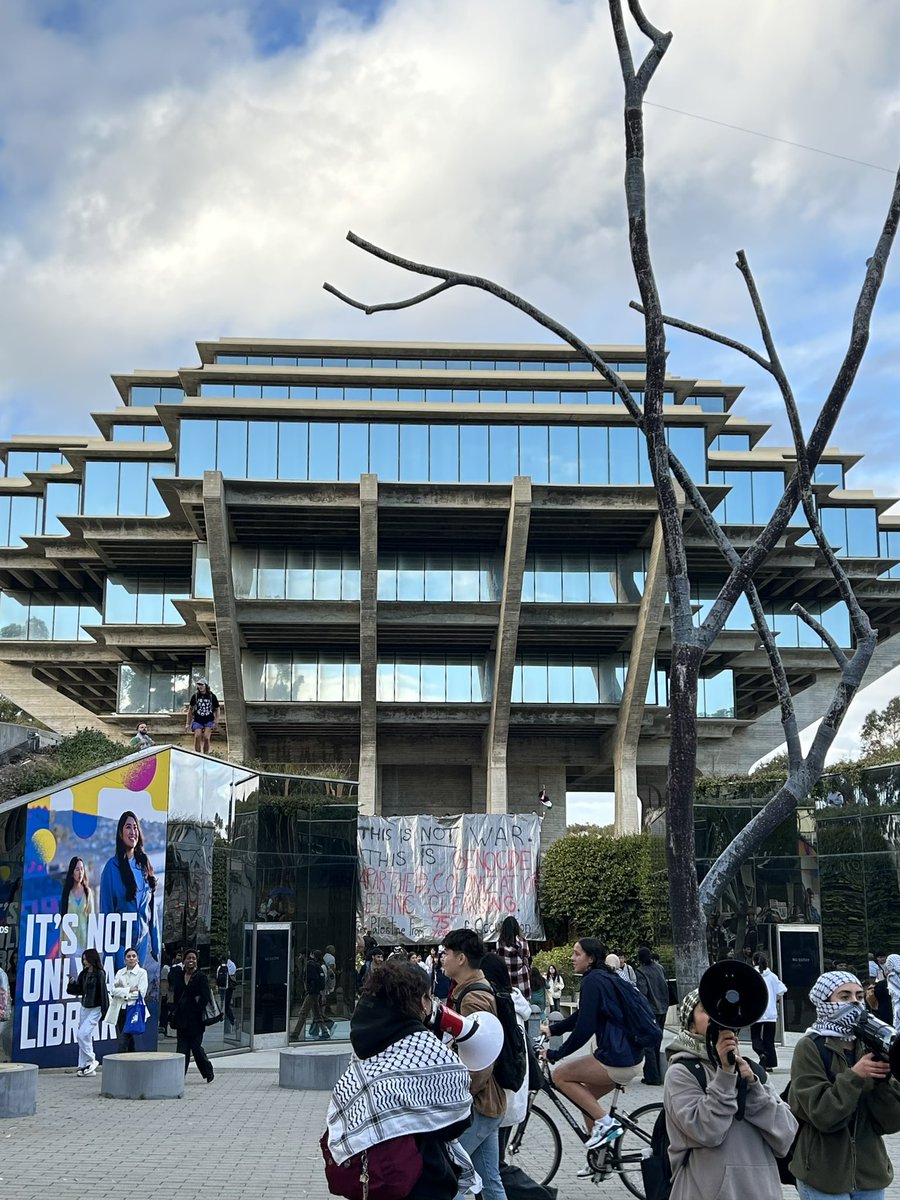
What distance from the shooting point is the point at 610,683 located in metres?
50.4

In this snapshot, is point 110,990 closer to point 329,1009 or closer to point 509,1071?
point 329,1009

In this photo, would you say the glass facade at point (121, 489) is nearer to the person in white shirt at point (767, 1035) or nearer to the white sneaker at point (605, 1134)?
the person in white shirt at point (767, 1035)

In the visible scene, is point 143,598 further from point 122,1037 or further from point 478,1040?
point 478,1040

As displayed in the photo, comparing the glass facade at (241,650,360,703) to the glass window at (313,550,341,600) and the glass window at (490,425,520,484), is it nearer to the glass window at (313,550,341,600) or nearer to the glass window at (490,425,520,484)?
the glass window at (313,550,341,600)

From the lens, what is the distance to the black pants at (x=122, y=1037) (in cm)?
1742

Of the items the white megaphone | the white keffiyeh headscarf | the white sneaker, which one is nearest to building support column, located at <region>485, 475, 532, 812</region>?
the white sneaker

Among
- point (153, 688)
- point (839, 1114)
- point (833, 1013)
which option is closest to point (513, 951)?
point (833, 1013)

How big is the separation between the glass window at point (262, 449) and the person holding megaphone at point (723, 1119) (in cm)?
4303

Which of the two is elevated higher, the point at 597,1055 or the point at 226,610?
the point at 226,610

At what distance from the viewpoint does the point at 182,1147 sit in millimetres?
11500

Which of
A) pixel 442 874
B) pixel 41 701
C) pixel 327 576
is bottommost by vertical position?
pixel 442 874

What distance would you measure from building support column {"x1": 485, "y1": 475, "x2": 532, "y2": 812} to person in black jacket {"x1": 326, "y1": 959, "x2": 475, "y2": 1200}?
41.5m

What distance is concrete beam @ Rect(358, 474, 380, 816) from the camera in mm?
45969

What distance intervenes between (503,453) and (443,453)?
2173mm
